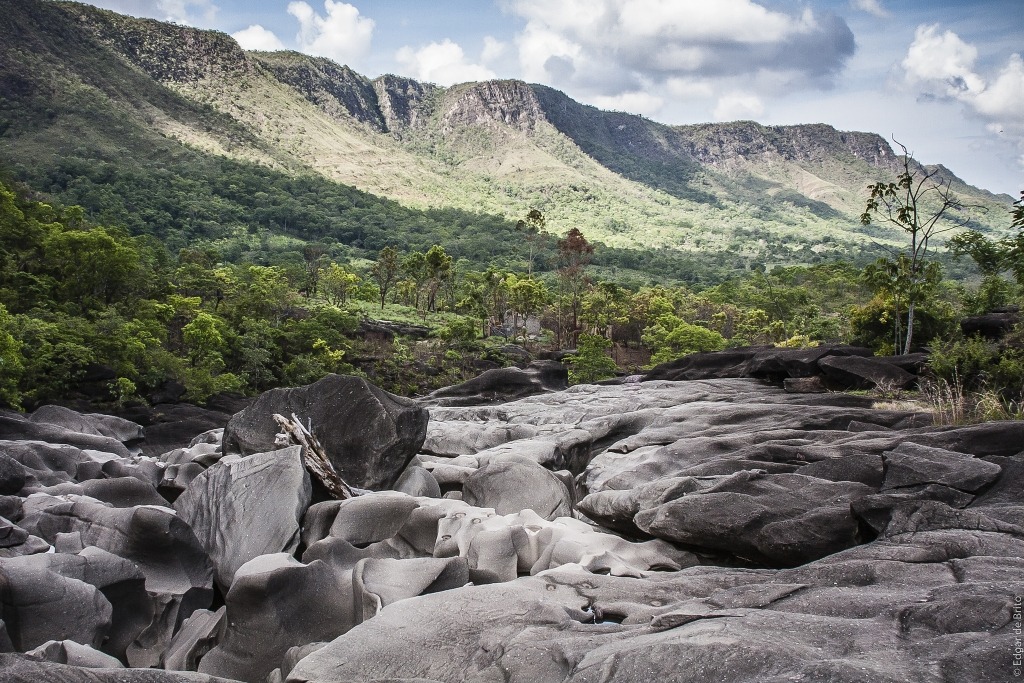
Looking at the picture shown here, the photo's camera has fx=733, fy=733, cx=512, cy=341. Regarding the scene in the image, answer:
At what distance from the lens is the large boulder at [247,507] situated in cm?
1202

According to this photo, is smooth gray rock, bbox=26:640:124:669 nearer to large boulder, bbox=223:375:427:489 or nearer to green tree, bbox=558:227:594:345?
large boulder, bbox=223:375:427:489

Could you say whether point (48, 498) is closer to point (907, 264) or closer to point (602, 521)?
point (602, 521)

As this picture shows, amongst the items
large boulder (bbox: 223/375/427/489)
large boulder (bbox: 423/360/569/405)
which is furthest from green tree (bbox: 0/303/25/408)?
large boulder (bbox: 223/375/427/489)

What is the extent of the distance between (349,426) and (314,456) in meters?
1.86

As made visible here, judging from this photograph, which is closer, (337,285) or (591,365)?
(591,365)

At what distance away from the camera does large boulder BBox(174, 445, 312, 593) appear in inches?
473

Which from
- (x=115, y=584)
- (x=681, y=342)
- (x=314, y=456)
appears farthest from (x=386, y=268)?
(x=115, y=584)

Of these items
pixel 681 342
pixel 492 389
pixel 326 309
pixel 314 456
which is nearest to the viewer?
pixel 314 456

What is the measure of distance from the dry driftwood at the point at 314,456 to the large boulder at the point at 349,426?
39 centimetres

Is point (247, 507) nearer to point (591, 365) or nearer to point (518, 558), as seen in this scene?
point (518, 558)

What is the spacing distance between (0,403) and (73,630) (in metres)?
24.4

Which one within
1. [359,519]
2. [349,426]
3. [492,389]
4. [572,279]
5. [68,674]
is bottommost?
[492,389]

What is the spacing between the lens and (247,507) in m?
12.6

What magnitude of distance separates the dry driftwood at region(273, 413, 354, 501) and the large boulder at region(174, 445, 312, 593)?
39 cm
